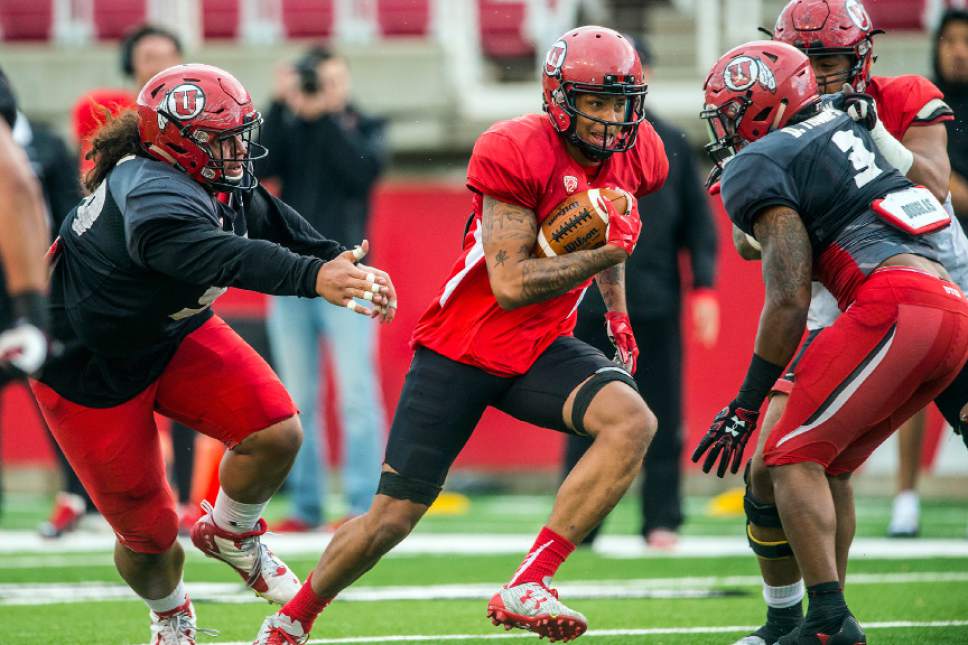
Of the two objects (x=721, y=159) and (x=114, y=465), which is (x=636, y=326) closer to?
(x=721, y=159)

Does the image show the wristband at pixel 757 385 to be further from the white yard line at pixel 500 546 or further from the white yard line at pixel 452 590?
the white yard line at pixel 500 546

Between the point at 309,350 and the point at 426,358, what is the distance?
12.0 feet

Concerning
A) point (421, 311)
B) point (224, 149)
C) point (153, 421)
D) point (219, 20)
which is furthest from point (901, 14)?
point (153, 421)

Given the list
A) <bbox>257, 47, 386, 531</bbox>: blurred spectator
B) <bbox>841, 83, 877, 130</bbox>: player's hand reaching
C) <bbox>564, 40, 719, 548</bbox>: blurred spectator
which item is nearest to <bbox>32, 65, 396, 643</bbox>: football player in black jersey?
<bbox>841, 83, 877, 130</bbox>: player's hand reaching

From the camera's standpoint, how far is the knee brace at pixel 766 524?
4.73m

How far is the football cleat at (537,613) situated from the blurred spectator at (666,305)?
10.3 ft

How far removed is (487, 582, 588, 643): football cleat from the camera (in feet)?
13.7

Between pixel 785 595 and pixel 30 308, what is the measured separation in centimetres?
252

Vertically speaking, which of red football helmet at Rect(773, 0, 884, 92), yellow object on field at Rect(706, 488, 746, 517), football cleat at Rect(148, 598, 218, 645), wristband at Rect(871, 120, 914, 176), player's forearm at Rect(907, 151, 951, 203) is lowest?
yellow object on field at Rect(706, 488, 746, 517)

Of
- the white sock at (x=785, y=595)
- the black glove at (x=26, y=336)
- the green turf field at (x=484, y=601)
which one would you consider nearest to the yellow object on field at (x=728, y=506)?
the green turf field at (x=484, y=601)

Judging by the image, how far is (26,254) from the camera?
3.98 metres

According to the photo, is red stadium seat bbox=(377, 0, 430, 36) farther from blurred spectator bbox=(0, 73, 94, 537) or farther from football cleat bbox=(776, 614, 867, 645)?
football cleat bbox=(776, 614, 867, 645)

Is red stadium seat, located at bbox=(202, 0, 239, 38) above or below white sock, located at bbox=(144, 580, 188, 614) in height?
above

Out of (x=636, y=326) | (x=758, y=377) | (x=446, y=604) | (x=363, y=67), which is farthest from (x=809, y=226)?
(x=363, y=67)
